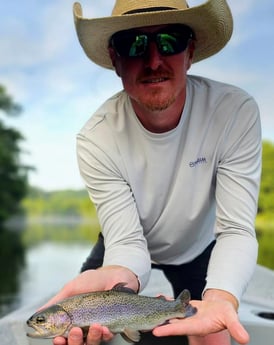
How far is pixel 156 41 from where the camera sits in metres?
2.06

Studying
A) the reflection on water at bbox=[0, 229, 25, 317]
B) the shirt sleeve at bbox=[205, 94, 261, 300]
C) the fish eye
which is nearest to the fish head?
the fish eye

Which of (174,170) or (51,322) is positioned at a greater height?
(174,170)

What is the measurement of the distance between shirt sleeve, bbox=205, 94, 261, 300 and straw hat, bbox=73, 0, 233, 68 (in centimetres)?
31

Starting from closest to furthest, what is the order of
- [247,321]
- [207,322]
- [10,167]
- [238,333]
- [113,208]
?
[238,333], [207,322], [113,208], [247,321], [10,167]

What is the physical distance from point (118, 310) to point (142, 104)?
760 mm

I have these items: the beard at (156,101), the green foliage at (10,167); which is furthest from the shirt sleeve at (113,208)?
the green foliage at (10,167)

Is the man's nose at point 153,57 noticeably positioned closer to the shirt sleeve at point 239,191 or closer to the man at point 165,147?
the man at point 165,147

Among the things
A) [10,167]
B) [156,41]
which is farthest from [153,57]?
[10,167]

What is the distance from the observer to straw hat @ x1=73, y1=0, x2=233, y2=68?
2024 millimetres

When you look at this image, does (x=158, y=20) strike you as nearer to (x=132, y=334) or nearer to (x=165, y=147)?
(x=165, y=147)

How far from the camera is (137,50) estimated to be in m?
2.07

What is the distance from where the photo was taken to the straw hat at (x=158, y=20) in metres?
2.02

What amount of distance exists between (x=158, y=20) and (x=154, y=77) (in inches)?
7.7

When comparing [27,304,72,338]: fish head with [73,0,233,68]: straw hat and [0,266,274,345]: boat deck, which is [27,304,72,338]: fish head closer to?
[0,266,274,345]: boat deck
